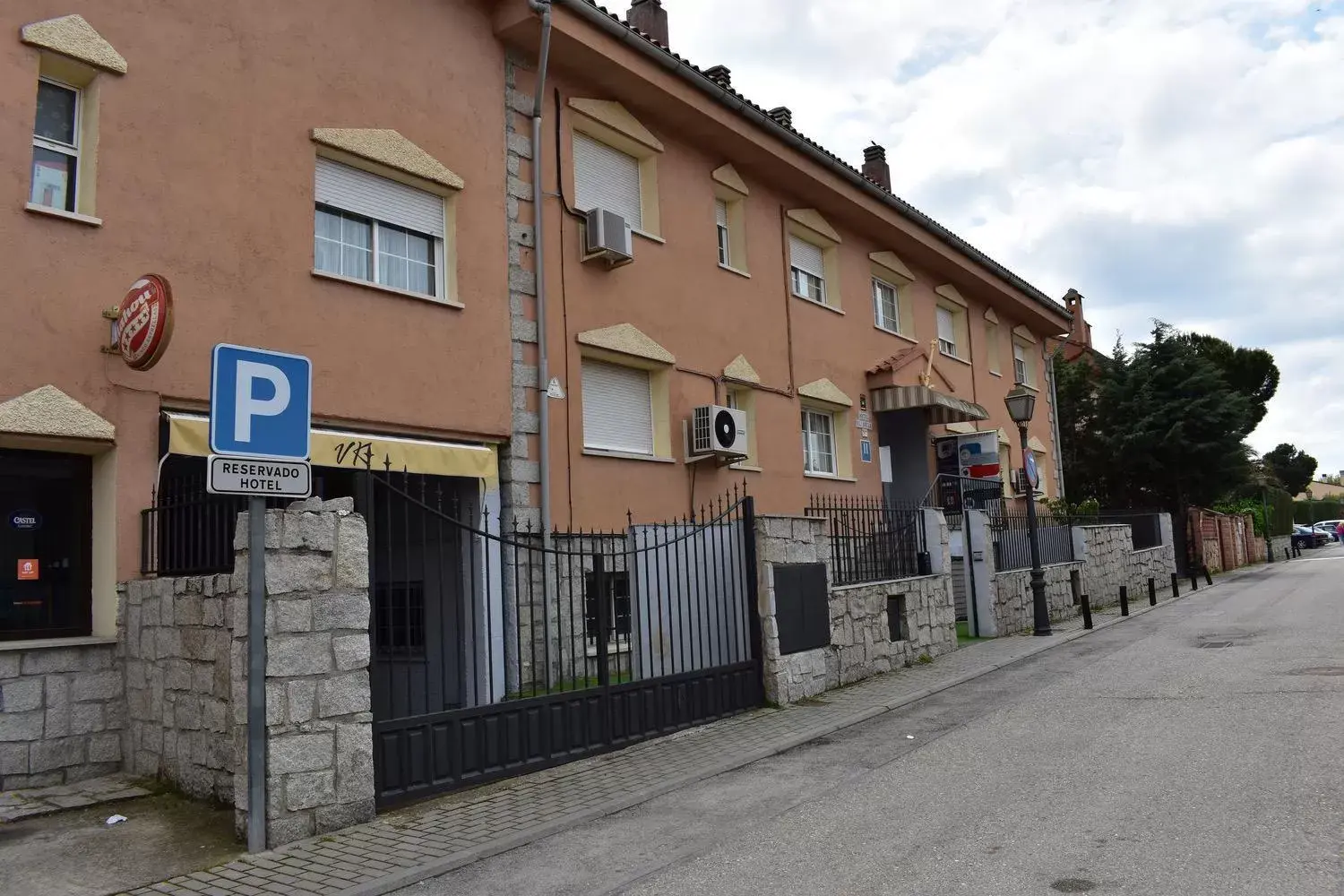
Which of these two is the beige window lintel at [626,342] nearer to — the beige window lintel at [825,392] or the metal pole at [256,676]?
the beige window lintel at [825,392]

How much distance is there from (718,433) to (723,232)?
3845 millimetres

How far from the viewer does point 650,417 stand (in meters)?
13.4

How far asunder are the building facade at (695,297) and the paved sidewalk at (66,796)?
191 inches

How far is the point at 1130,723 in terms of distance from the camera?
8.23m

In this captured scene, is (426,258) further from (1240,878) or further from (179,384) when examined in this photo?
(1240,878)

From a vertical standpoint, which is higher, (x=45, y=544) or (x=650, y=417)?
(x=650, y=417)

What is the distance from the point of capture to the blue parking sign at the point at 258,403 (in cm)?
562

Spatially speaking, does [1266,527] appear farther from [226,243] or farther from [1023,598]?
[226,243]

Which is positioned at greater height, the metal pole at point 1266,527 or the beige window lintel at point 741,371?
the beige window lintel at point 741,371

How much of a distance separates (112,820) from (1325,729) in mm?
8571

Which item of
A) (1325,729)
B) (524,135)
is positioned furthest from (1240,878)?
(524,135)

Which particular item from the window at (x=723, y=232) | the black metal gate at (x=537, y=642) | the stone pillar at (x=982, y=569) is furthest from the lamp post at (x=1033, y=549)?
the black metal gate at (x=537, y=642)

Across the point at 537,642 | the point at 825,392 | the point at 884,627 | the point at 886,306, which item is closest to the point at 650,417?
the point at 537,642

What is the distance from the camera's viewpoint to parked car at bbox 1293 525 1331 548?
4999 centimetres
